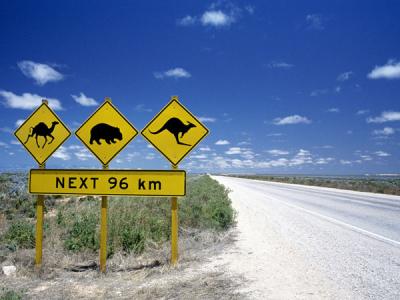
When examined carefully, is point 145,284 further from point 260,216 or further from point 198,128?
point 260,216

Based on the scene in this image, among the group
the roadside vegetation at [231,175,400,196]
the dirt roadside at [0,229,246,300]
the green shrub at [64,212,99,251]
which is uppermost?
the roadside vegetation at [231,175,400,196]

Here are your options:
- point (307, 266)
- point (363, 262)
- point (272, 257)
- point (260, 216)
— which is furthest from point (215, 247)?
point (260, 216)

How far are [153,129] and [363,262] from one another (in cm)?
440

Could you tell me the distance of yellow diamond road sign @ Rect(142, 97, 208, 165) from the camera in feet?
24.8

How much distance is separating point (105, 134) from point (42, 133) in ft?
4.25

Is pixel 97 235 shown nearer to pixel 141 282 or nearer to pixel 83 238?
pixel 83 238

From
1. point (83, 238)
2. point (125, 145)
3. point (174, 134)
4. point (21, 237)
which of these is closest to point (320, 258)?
point (174, 134)

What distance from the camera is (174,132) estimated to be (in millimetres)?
7586

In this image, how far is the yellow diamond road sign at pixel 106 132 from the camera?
7.59 metres

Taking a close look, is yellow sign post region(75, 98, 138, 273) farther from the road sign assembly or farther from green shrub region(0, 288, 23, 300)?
green shrub region(0, 288, 23, 300)

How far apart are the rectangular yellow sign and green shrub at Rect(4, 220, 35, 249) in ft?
6.97

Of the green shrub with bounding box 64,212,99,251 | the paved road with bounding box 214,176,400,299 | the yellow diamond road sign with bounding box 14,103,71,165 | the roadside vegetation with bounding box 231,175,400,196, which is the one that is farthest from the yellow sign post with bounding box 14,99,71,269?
the roadside vegetation with bounding box 231,175,400,196

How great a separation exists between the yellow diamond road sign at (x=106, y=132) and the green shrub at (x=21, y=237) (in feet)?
10.3

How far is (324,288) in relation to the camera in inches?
233
